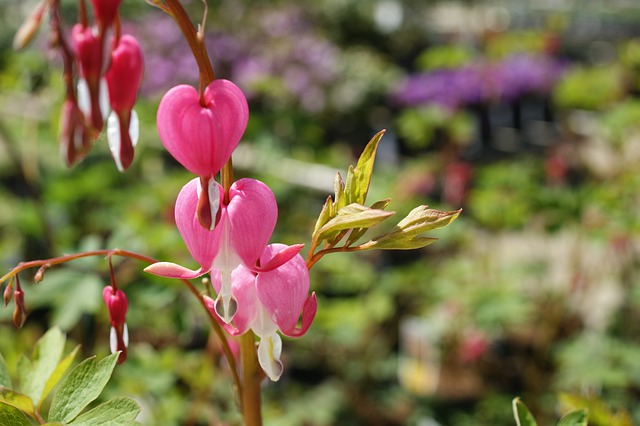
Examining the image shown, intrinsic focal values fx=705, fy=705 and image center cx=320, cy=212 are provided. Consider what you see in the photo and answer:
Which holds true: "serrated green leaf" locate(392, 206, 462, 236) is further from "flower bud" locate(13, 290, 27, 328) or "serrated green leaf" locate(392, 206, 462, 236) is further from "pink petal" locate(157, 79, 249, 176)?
"flower bud" locate(13, 290, 27, 328)

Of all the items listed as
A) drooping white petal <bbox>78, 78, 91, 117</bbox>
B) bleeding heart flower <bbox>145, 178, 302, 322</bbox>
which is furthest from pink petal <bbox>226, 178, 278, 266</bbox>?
drooping white petal <bbox>78, 78, 91, 117</bbox>

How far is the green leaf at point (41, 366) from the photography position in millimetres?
568

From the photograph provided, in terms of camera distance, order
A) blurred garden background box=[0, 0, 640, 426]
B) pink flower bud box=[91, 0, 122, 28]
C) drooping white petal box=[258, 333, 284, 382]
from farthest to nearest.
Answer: blurred garden background box=[0, 0, 640, 426], drooping white petal box=[258, 333, 284, 382], pink flower bud box=[91, 0, 122, 28]

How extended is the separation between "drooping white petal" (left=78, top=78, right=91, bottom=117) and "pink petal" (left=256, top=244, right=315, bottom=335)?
0.49 ft

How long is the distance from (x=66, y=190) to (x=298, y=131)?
5.19ft

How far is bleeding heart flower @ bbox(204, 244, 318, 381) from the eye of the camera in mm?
444

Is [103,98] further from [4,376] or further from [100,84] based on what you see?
[4,376]

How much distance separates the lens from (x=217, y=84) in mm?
413

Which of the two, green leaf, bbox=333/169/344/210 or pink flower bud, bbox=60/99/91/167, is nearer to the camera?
pink flower bud, bbox=60/99/91/167

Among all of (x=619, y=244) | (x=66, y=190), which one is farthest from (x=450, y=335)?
(x=66, y=190)

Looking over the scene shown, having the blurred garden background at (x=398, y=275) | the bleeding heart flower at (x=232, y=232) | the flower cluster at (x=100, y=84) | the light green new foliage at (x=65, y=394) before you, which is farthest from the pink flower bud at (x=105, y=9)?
the blurred garden background at (x=398, y=275)

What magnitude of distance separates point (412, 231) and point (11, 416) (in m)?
0.28

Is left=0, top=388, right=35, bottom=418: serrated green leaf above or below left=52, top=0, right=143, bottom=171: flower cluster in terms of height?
below

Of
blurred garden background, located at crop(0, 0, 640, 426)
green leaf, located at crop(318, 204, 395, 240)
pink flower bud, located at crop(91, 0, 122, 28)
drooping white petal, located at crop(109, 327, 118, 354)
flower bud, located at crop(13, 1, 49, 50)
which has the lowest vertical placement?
blurred garden background, located at crop(0, 0, 640, 426)
